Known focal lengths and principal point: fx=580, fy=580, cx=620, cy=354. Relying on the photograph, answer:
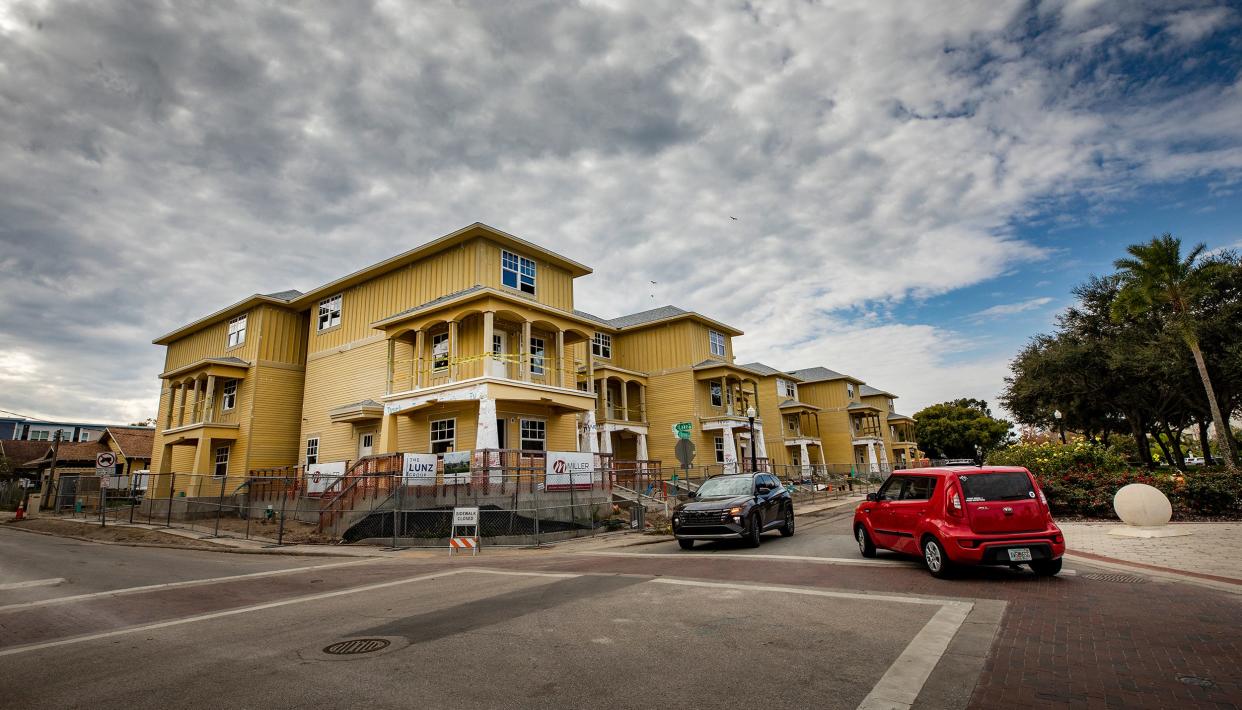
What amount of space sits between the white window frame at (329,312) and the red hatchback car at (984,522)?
92.7 feet

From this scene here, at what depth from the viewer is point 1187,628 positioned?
5402 mm

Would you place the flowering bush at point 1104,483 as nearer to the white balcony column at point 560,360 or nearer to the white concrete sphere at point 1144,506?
the white concrete sphere at point 1144,506

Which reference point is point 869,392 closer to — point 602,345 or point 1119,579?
point 602,345

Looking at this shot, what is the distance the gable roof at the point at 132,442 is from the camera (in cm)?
4072

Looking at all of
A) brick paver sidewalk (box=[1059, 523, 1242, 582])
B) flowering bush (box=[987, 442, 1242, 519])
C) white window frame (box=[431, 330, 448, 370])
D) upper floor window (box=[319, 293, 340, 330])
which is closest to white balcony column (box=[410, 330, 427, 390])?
white window frame (box=[431, 330, 448, 370])

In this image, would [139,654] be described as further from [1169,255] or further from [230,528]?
[1169,255]

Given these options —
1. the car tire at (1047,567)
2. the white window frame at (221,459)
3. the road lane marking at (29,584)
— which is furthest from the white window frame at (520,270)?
the car tire at (1047,567)

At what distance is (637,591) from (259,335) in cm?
2962

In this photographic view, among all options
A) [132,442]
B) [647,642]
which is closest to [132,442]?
[132,442]

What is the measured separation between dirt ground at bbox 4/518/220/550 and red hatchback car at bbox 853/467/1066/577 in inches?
726

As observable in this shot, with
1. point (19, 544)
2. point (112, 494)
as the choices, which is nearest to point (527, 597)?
point (19, 544)

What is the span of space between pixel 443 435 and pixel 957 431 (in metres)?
65.8

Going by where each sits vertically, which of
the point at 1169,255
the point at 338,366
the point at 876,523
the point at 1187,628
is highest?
the point at 1169,255

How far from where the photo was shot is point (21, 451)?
4897cm
